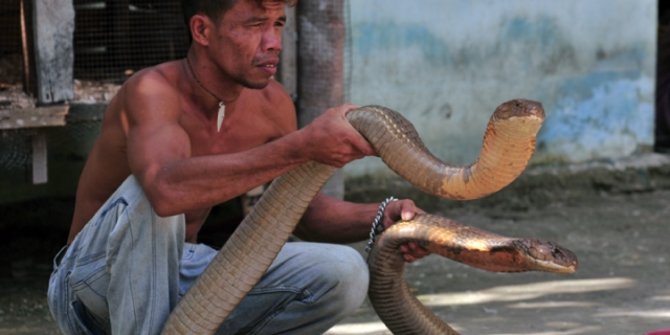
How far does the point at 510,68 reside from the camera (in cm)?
738

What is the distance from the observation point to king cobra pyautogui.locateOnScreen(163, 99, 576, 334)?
3.02 meters

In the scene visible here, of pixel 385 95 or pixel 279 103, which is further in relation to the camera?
pixel 385 95

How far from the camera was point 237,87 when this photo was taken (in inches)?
144

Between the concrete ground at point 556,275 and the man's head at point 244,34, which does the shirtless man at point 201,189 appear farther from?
the concrete ground at point 556,275

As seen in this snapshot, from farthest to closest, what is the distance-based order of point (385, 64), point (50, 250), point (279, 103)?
point (385, 64) → point (50, 250) → point (279, 103)

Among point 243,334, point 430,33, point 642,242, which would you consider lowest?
point 642,242

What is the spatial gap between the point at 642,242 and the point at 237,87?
352 centimetres

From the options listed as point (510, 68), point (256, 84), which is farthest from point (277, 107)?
point (510, 68)

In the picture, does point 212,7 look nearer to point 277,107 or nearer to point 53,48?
point 277,107

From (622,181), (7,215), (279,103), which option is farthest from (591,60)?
(279,103)

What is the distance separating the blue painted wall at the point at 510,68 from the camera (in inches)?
275

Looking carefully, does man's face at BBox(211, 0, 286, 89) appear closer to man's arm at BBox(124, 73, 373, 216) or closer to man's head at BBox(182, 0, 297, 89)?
man's head at BBox(182, 0, 297, 89)

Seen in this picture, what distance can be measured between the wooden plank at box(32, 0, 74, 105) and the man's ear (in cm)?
193

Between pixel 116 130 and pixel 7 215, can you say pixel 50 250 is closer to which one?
pixel 7 215
